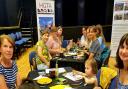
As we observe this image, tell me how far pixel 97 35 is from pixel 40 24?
10.9ft

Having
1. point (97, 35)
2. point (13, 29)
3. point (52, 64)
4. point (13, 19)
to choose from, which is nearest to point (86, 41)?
point (97, 35)

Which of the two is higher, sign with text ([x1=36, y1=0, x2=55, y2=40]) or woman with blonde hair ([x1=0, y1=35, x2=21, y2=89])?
sign with text ([x1=36, y1=0, x2=55, y2=40])

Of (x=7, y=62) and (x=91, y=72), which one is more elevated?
(x=7, y=62)

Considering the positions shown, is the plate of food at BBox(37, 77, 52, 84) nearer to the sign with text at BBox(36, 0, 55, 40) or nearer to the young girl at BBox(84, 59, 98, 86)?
the young girl at BBox(84, 59, 98, 86)

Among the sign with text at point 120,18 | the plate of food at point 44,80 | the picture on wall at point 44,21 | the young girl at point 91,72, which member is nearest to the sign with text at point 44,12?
the picture on wall at point 44,21

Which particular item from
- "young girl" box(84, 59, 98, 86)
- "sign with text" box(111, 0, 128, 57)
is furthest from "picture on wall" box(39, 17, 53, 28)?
"young girl" box(84, 59, 98, 86)

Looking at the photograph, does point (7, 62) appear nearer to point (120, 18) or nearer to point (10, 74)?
point (10, 74)

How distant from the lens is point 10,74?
2.44 m

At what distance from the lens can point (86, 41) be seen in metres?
5.88

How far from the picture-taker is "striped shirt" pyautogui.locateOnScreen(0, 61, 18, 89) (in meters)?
2.36

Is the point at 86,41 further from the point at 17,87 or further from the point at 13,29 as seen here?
the point at 13,29

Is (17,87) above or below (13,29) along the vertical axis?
below

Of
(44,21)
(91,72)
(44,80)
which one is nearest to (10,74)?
(44,80)

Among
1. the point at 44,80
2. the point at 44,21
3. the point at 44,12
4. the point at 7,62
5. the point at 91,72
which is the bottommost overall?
the point at 44,80
